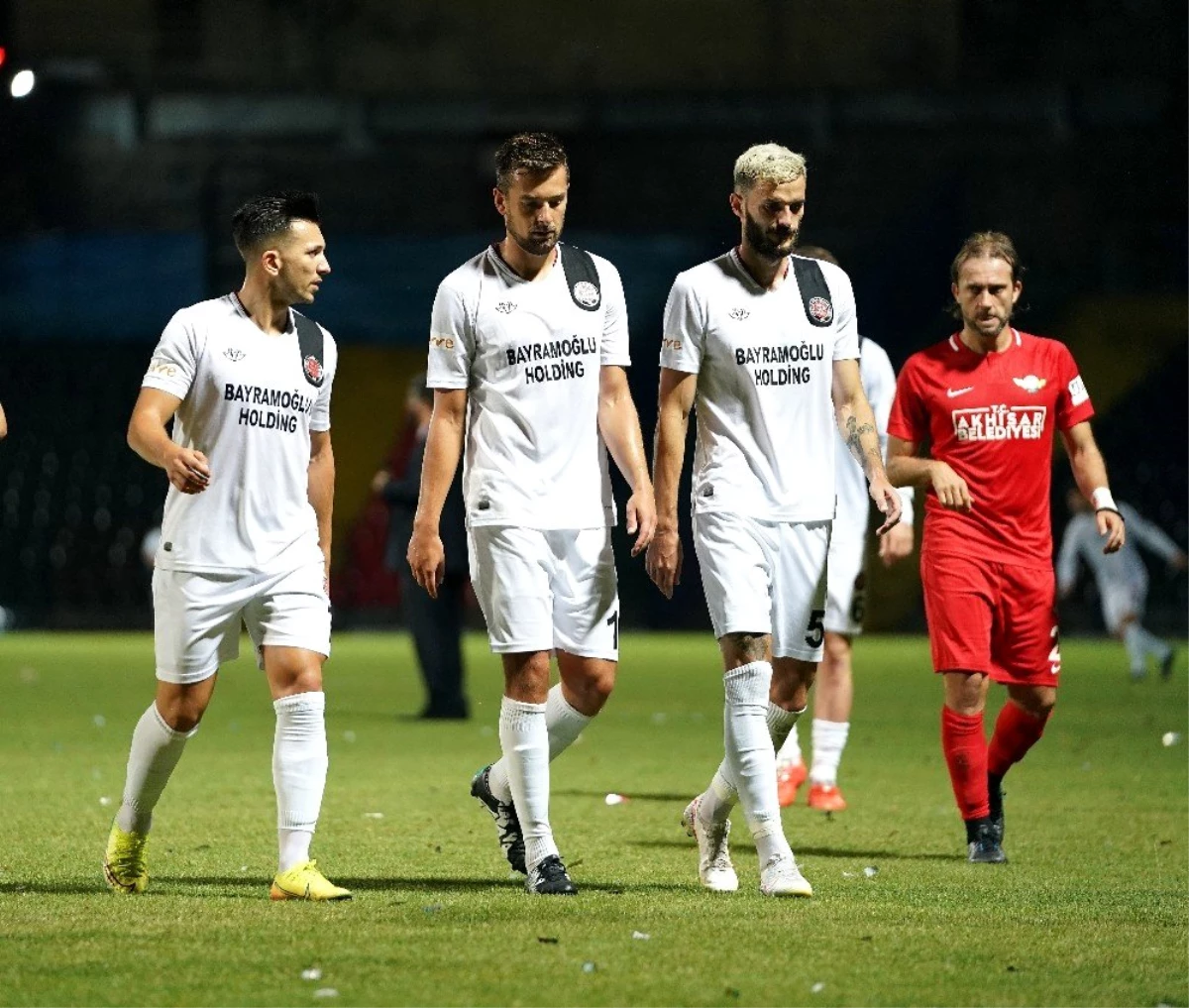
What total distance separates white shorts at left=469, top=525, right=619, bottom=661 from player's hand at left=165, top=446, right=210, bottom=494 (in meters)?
0.96

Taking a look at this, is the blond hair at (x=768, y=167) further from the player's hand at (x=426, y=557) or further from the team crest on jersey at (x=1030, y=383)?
the team crest on jersey at (x=1030, y=383)

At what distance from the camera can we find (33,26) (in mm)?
35281

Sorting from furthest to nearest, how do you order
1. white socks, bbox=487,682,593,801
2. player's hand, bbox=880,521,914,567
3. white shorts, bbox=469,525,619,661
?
player's hand, bbox=880,521,914,567
white socks, bbox=487,682,593,801
white shorts, bbox=469,525,619,661

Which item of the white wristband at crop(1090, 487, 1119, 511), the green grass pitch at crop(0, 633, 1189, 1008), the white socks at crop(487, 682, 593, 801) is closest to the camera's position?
the green grass pitch at crop(0, 633, 1189, 1008)

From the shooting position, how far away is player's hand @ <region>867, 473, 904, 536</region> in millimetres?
7086

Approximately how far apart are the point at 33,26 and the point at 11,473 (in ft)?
22.9

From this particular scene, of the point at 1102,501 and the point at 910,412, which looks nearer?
the point at 1102,501

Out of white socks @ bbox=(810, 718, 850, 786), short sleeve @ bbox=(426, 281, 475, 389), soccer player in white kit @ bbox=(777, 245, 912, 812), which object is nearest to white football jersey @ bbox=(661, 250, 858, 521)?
short sleeve @ bbox=(426, 281, 475, 389)

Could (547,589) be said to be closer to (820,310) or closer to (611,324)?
(611,324)

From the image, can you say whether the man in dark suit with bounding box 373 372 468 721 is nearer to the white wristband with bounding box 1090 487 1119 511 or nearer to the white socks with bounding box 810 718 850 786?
the white socks with bounding box 810 718 850 786

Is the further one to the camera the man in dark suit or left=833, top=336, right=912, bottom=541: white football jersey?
the man in dark suit

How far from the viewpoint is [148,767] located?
712cm

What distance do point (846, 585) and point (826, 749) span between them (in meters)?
0.75

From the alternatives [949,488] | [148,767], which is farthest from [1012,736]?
[148,767]
